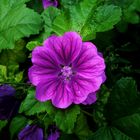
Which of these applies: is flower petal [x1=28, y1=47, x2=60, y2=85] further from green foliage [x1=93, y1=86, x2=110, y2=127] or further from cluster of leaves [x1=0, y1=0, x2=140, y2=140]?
green foliage [x1=93, y1=86, x2=110, y2=127]

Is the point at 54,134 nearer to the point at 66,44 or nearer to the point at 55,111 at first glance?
the point at 55,111

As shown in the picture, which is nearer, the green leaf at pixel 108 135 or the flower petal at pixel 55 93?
the flower petal at pixel 55 93

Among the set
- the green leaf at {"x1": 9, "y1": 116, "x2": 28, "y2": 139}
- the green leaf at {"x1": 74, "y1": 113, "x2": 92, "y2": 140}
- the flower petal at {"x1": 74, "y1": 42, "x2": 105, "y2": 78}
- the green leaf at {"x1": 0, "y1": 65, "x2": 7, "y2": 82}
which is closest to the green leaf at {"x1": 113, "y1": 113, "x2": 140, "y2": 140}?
the green leaf at {"x1": 74, "y1": 113, "x2": 92, "y2": 140}

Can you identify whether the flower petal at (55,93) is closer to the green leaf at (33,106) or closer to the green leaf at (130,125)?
the green leaf at (33,106)

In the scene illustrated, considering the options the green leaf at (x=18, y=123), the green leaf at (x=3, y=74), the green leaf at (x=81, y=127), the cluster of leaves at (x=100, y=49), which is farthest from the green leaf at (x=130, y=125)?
the green leaf at (x=3, y=74)

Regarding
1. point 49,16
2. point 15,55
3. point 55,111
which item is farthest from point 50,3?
point 55,111
